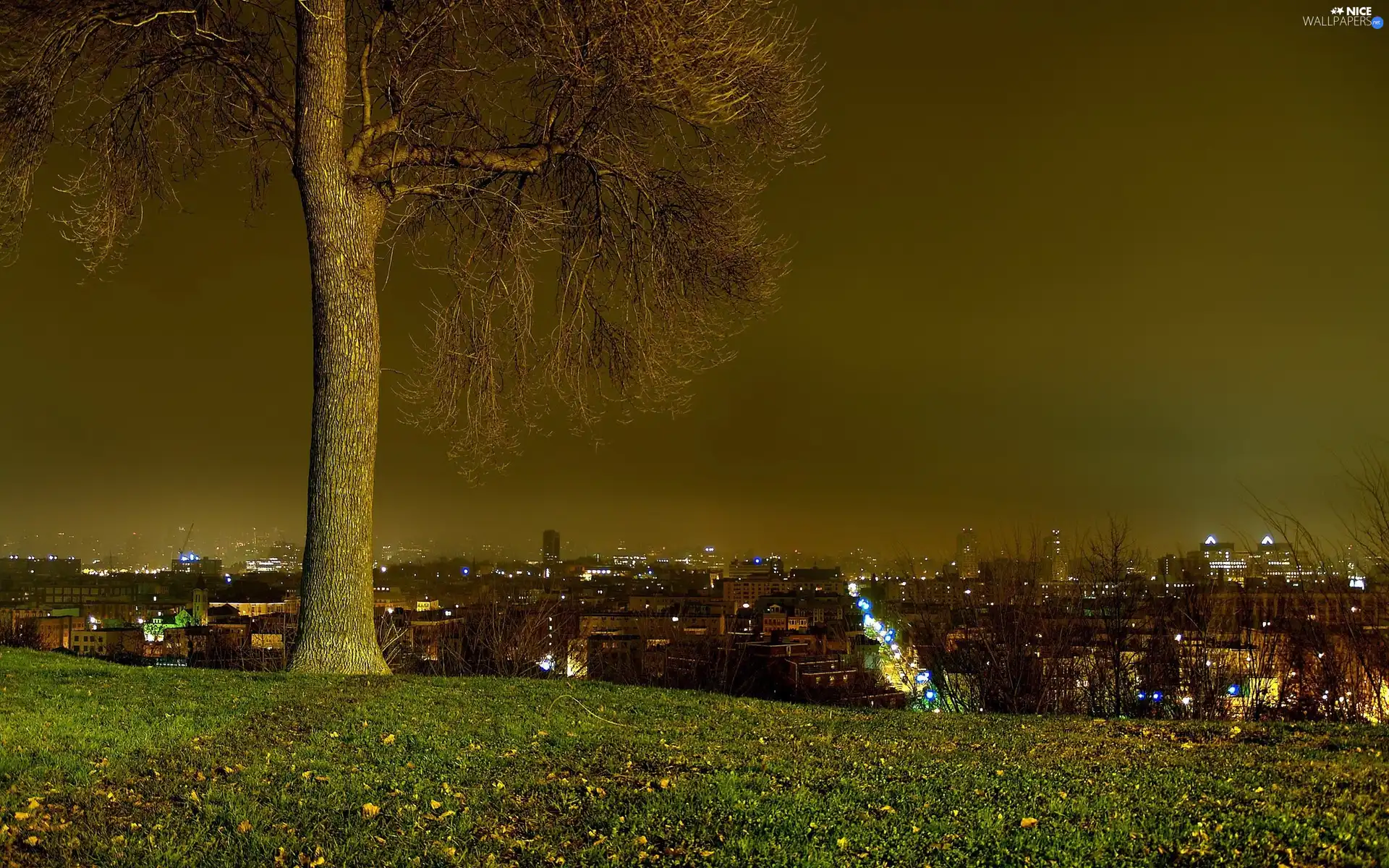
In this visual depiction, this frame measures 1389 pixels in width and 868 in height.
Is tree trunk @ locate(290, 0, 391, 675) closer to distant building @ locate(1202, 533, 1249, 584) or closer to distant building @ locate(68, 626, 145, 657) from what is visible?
distant building @ locate(68, 626, 145, 657)

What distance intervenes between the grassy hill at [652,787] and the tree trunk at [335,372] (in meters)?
2.55

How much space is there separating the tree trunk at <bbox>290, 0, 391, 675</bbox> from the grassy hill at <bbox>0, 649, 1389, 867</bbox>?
8.37 ft

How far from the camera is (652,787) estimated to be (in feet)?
17.7

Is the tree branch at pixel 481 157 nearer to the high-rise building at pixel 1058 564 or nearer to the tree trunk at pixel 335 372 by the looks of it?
the tree trunk at pixel 335 372

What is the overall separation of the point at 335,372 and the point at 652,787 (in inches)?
276

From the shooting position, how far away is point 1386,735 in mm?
7363

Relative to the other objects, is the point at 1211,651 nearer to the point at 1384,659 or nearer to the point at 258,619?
the point at 1384,659

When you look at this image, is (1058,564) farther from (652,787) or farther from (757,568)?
(757,568)

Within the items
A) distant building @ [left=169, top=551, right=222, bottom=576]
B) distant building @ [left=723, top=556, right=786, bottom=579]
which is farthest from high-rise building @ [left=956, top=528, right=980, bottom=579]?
distant building @ [left=723, top=556, right=786, bottom=579]

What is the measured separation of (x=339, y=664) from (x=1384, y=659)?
10270 mm

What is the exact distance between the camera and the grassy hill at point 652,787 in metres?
4.41

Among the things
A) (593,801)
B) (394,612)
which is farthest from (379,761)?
(394,612)

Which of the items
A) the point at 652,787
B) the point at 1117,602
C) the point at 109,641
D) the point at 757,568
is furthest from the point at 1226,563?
the point at 757,568

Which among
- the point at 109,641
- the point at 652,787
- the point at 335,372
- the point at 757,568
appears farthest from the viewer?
the point at 757,568
